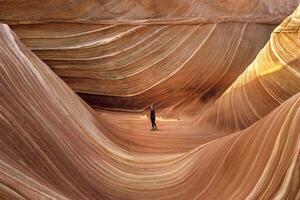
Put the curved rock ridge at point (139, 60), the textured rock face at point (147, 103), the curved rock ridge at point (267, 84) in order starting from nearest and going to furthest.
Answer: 1. the textured rock face at point (147, 103)
2. the curved rock ridge at point (267, 84)
3. the curved rock ridge at point (139, 60)

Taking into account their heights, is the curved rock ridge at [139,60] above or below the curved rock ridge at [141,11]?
below

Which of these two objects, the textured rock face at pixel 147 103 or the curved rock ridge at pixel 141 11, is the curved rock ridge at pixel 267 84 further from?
the curved rock ridge at pixel 141 11

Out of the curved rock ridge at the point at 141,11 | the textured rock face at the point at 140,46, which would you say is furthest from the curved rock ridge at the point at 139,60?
the curved rock ridge at the point at 141,11

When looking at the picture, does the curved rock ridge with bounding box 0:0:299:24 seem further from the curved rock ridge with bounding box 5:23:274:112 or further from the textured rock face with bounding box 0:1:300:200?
the curved rock ridge with bounding box 5:23:274:112

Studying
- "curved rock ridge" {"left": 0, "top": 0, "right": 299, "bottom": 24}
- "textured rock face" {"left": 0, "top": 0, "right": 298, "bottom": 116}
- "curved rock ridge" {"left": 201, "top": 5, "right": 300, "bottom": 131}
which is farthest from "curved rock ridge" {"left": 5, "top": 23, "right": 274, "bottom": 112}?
"curved rock ridge" {"left": 201, "top": 5, "right": 300, "bottom": 131}

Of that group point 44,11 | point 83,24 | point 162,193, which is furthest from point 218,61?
point 162,193

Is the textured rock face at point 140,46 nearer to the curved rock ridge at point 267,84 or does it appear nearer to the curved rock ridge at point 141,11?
the curved rock ridge at point 141,11

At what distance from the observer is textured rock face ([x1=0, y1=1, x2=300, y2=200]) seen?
4398mm

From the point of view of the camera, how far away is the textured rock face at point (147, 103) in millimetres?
4398

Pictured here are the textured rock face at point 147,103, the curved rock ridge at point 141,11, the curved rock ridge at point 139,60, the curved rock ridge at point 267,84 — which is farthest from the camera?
the curved rock ridge at point 141,11

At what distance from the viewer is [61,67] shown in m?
10.7

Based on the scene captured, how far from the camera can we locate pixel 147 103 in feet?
34.7

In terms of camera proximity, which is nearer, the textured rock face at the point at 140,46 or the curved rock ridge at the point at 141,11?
the textured rock face at the point at 140,46

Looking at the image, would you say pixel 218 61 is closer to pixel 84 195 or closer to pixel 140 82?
pixel 140 82
